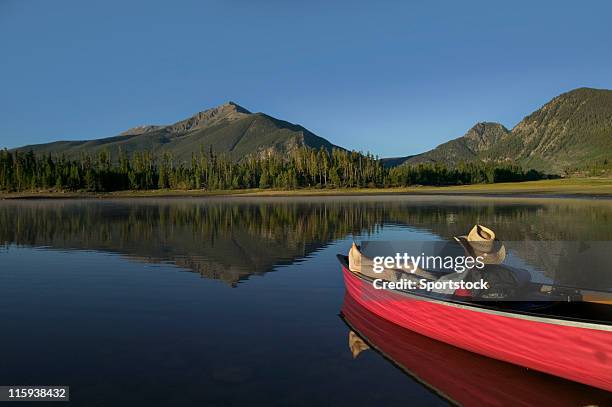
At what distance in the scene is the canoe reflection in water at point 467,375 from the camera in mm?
10641

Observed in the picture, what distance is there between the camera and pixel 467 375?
11992mm

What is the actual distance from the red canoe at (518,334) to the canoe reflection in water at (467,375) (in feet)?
0.86

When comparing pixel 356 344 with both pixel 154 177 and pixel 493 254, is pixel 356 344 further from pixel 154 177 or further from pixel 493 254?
pixel 154 177

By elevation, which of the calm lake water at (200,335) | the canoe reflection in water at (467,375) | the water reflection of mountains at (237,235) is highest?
the water reflection of mountains at (237,235)

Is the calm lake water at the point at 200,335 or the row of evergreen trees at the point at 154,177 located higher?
the row of evergreen trees at the point at 154,177

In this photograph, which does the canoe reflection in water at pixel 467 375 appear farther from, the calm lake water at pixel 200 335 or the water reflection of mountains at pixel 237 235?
the water reflection of mountains at pixel 237 235

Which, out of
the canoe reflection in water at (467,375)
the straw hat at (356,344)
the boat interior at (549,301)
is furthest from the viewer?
the straw hat at (356,344)

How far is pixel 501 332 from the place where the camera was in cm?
1199

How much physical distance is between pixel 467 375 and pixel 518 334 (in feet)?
5.67

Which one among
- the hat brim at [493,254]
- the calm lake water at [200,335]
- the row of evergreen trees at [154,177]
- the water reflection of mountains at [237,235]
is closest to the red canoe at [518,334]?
the calm lake water at [200,335]

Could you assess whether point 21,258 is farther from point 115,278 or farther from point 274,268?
point 274,268

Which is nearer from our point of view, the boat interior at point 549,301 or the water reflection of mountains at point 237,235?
the boat interior at point 549,301

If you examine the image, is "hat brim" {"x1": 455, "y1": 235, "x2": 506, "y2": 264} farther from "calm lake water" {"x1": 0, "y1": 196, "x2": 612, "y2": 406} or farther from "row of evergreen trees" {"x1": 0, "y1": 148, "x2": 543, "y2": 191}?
"row of evergreen trees" {"x1": 0, "y1": 148, "x2": 543, "y2": 191}

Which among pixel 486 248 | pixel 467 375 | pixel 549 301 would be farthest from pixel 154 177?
pixel 467 375
